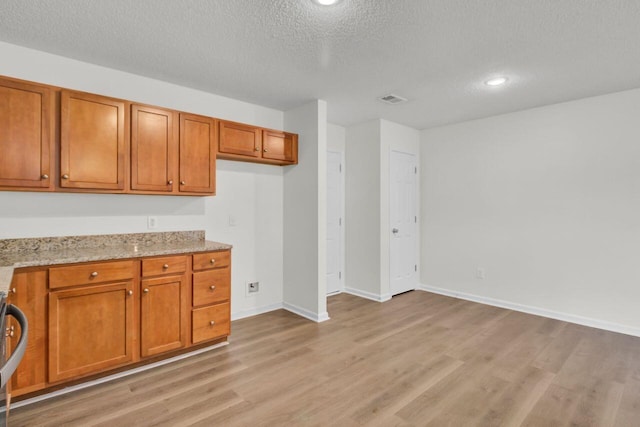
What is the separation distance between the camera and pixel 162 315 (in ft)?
8.77

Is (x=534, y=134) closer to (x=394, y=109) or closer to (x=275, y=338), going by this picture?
(x=394, y=109)

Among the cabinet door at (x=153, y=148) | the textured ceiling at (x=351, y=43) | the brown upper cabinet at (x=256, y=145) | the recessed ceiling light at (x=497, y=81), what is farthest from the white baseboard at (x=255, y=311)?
the recessed ceiling light at (x=497, y=81)

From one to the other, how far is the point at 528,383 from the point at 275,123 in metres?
3.55

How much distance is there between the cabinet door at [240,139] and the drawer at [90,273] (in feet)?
4.67

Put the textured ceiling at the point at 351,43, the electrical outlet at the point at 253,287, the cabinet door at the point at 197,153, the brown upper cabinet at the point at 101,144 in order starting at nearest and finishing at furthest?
the textured ceiling at the point at 351,43
the brown upper cabinet at the point at 101,144
the cabinet door at the point at 197,153
the electrical outlet at the point at 253,287

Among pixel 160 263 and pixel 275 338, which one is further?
pixel 275 338

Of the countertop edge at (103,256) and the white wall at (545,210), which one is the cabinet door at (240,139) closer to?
the countertop edge at (103,256)

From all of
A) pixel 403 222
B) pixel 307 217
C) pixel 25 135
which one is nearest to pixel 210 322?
pixel 307 217

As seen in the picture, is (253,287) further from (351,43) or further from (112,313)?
(351,43)

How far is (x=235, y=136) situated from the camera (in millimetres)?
3416

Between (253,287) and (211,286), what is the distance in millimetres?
986

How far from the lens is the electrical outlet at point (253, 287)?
12.7 feet

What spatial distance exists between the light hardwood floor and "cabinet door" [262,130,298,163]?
185 cm

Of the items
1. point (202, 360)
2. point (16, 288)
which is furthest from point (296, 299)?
point (16, 288)
